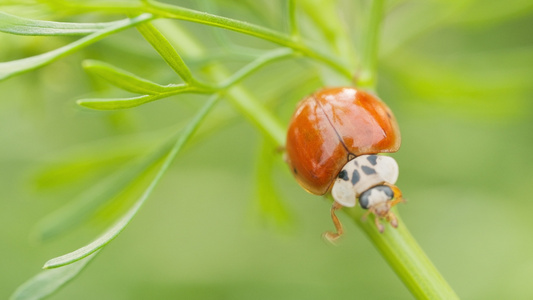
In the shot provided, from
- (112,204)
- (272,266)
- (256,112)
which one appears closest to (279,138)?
(256,112)

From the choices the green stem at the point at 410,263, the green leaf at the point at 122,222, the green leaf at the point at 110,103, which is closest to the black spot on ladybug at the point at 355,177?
the green stem at the point at 410,263

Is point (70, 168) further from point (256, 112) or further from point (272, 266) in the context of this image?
point (272, 266)

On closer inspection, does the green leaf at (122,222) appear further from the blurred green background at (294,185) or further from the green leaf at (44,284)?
the blurred green background at (294,185)

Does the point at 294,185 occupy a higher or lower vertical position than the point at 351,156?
higher

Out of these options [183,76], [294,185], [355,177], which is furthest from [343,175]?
[294,185]

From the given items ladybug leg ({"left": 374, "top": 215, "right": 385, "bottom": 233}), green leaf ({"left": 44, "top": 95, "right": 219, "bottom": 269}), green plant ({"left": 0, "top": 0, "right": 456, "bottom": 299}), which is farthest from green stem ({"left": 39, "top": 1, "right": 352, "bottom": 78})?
ladybug leg ({"left": 374, "top": 215, "right": 385, "bottom": 233})

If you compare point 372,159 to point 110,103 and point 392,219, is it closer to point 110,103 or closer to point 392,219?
point 392,219

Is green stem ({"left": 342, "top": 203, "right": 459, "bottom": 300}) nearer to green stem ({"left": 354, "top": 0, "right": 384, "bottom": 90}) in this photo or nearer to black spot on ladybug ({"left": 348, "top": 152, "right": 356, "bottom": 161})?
black spot on ladybug ({"left": 348, "top": 152, "right": 356, "bottom": 161})
